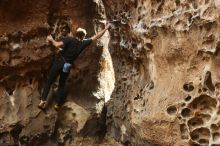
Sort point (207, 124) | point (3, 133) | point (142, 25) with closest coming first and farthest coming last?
point (207, 124)
point (142, 25)
point (3, 133)

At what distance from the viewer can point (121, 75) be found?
6891 mm

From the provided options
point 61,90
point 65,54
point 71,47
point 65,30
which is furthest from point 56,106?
point 65,30

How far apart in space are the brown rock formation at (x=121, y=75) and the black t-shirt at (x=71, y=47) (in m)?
0.62

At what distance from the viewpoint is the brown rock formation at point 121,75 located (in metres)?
4.91

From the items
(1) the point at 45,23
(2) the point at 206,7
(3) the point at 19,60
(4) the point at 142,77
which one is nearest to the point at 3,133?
(3) the point at 19,60

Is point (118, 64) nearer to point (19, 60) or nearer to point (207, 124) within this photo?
point (19, 60)

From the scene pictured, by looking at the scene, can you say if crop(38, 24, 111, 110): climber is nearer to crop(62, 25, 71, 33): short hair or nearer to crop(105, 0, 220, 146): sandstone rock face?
crop(62, 25, 71, 33): short hair

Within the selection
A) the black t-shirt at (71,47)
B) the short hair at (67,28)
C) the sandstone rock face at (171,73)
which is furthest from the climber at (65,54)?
the sandstone rock face at (171,73)

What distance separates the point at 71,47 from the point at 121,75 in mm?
1045

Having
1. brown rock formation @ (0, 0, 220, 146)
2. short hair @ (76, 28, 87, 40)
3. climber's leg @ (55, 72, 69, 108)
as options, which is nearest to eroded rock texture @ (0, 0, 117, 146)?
brown rock formation @ (0, 0, 220, 146)

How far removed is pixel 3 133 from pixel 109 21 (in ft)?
8.38

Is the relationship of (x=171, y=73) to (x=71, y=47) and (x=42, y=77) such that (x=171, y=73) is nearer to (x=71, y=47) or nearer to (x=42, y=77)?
(x=71, y=47)

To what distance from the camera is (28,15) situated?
22.2 ft

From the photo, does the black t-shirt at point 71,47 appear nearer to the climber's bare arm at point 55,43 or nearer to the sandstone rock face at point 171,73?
the climber's bare arm at point 55,43
